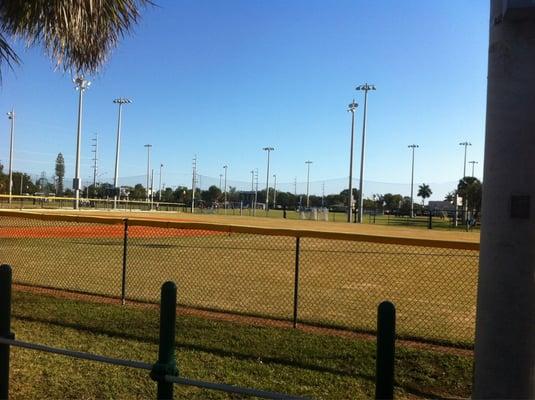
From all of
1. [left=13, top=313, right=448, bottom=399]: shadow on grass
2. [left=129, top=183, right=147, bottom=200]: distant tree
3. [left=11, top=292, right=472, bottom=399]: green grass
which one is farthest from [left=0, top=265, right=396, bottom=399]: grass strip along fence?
[left=129, top=183, right=147, bottom=200]: distant tree

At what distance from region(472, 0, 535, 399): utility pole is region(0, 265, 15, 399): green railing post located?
282 cm

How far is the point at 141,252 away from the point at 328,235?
30.9 ft

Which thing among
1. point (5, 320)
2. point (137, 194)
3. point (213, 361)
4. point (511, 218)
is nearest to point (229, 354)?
point (213, 361)

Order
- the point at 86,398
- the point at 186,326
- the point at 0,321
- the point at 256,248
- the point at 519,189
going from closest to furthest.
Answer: the point at 519,189, the point at 0,321, the point at 86,398, the point at 186,326, the point at 256,248

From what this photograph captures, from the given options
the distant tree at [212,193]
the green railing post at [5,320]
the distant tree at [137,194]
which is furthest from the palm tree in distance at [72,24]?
the distant tree at [212,193]

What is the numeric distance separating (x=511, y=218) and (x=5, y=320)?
3.10 meters

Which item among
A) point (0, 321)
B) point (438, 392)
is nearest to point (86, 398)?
point (0, 321)

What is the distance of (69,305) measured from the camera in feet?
26.3

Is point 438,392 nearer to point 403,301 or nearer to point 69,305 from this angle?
point 403,301

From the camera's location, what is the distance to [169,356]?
295 centimetres

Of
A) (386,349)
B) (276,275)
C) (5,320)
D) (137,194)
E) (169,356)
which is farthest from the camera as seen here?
(137,194)

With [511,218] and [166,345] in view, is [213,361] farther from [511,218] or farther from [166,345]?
[511,218]

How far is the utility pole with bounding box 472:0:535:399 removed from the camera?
2.50 metres

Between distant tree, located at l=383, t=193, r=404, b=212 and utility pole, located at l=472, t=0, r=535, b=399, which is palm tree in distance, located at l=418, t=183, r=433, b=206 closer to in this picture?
distant tree, located at l=383, t=193, r=404, b=212
